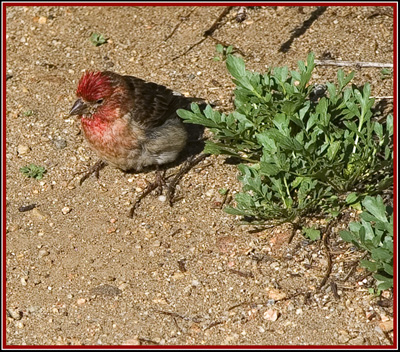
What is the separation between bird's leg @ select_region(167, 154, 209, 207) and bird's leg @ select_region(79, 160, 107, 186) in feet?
2.27

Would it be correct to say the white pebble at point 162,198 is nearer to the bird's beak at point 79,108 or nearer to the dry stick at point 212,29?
the bird's beak at point 79,108

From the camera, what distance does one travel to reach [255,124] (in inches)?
228

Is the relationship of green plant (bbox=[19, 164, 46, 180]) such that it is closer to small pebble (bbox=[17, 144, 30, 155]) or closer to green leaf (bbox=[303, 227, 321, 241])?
small pebble (bbox=[17, 144, 30, 155])

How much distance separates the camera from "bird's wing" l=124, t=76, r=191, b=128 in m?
6.56

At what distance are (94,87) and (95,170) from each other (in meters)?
0.76

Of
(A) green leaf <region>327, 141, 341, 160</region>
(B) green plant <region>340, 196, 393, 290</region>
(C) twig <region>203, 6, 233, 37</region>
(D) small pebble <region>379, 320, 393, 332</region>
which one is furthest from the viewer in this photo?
(C) twig <region>203, 6, 233, 37</region>

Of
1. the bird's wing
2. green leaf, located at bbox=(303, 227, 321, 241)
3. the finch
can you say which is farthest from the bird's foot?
green leaf, located at bbox=(303, 227, 321, 241)

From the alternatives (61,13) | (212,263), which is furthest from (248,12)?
(212,263)

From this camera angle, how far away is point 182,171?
657 centimetres

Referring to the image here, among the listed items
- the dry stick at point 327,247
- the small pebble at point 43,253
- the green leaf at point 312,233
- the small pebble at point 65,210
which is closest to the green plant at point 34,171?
the small pebble at point 65,210

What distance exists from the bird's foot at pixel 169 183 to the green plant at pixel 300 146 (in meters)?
0.62

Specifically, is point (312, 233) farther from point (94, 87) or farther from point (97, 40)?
point (97, 40)

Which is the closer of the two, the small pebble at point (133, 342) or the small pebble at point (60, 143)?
the small pebble at point (133, 342)

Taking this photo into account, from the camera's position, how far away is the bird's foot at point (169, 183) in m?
6.31
